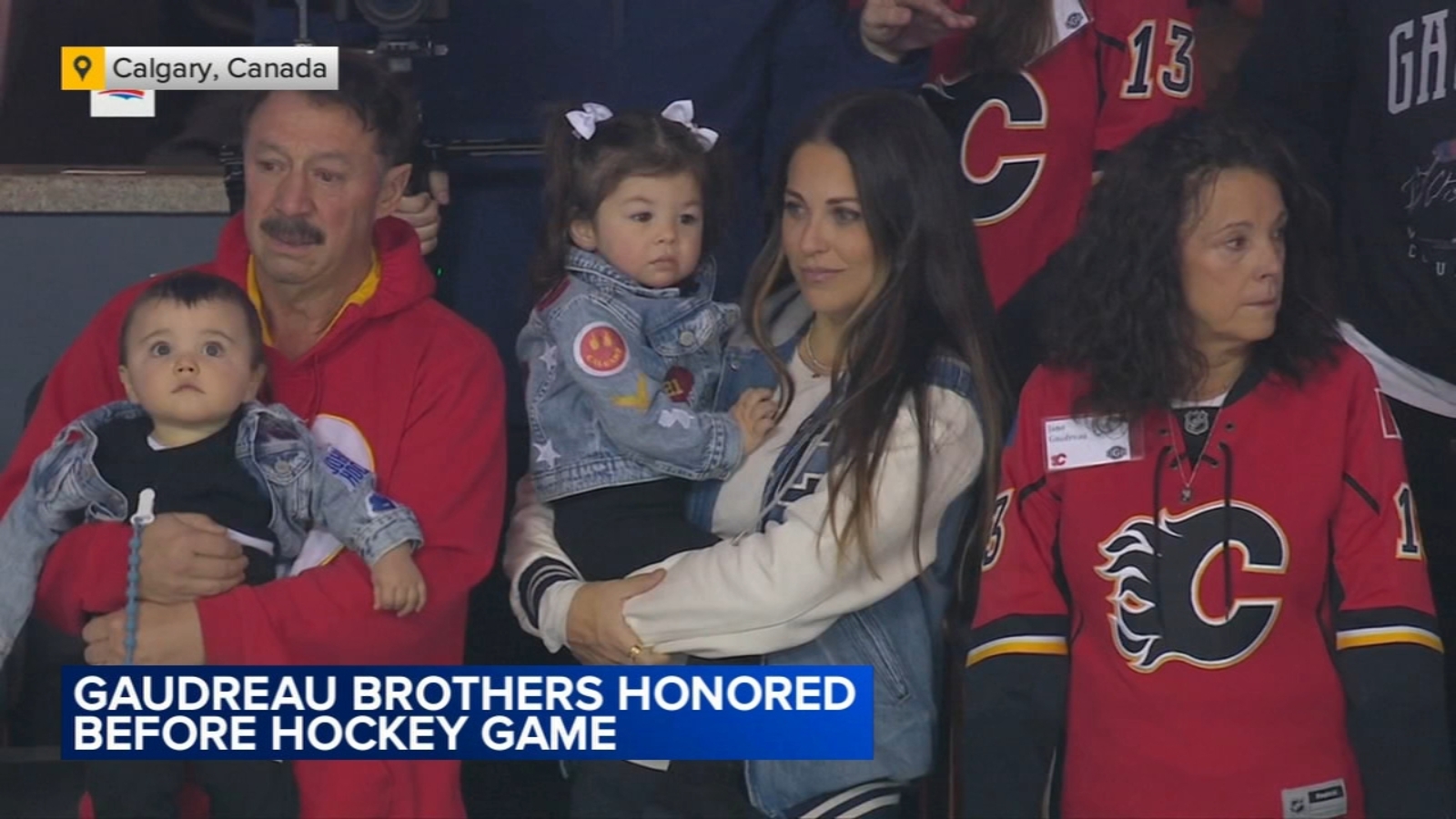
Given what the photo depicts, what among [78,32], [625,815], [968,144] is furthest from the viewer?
[78,32]

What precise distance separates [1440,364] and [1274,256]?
428 mm

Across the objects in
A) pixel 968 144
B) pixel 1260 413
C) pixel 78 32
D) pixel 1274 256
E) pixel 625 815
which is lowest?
pixel 625 815

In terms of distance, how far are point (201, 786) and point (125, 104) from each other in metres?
1.66

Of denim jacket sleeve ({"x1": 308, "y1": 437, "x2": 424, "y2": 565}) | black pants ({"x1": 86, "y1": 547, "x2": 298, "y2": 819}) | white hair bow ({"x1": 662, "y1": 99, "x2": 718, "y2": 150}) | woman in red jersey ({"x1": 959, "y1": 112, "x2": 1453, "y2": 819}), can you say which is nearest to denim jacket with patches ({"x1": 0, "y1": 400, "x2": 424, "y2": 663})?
denim jacket sleeve ({"x1": 308, "y1": 437, "x2": 424, "y2": 565})

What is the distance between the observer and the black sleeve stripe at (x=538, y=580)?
95.4 inches

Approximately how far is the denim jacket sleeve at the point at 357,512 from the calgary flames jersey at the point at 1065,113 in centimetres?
91

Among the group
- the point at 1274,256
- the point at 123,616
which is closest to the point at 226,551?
the point at 123,616

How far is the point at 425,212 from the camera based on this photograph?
8.69ft

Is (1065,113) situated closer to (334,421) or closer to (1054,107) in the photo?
(1054,107)

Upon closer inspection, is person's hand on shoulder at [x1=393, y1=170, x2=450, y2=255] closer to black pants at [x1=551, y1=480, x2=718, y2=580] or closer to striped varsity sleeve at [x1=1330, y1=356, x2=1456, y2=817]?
black pants at [x1=551, y1=480, x2=718, y2=580]

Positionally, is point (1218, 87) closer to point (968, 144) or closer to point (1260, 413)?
point (968, 144)

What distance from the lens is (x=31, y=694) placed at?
2859 millimetres
